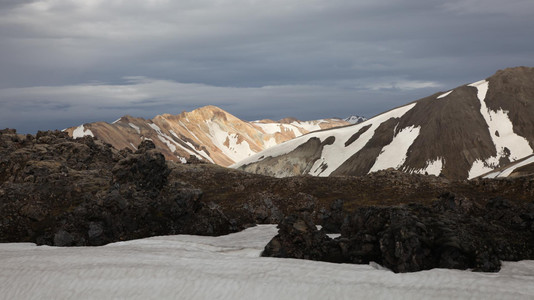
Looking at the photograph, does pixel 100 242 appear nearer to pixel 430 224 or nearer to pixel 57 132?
pixel 430 224

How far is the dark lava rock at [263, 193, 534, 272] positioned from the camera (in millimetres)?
28781

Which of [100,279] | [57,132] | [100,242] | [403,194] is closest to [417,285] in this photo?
[100,279]

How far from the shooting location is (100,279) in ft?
95.6

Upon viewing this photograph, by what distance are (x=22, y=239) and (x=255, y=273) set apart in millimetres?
29335

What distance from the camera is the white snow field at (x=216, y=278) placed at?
82.2 feet

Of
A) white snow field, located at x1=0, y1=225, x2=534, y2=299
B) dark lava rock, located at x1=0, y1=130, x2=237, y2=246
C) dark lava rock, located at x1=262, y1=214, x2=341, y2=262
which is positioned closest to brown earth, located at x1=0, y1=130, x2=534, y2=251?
dark lava rock, located at x1=0, y1=130, x2=237, y2=246

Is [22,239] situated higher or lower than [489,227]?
lower

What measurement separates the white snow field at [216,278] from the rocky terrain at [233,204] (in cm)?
282

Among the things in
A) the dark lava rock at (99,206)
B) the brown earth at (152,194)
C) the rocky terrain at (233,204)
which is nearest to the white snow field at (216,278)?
the rocky terrain at (233,204)

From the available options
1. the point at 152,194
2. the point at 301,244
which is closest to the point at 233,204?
the point at 152,194

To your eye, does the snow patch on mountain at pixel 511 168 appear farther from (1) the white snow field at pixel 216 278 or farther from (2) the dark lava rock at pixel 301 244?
(1) the white snow field at pixel 216 278

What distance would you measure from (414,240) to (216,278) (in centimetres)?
1153

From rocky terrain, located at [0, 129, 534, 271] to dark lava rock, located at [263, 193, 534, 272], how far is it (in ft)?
0.27

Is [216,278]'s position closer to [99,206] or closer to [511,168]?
[99,206]
